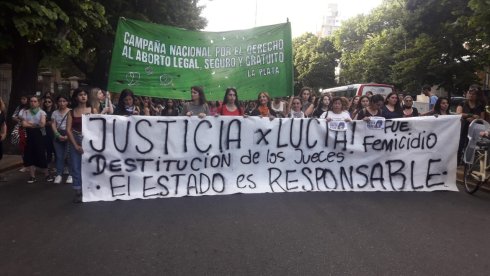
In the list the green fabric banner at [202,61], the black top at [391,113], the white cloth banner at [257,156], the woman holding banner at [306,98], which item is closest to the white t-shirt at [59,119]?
the green fabric banner at [202,61]

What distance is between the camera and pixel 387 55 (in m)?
40.9

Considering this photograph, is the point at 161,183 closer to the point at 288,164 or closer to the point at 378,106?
the point at 288,164

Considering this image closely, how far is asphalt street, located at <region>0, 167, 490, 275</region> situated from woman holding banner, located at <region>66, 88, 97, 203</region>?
1.01ft

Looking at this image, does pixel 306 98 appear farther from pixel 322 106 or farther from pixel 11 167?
pixel 11 167

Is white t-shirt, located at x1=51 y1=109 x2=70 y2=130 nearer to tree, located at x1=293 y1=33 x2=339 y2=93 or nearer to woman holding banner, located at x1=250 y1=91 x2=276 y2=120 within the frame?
woman holding banner, located at x1=250 y1=91 x2=276 y2=120

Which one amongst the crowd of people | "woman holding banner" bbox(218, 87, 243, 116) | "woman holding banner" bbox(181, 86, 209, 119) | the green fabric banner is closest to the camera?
the crowd of people

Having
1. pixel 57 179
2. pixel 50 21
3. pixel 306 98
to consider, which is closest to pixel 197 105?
pixel 57 179

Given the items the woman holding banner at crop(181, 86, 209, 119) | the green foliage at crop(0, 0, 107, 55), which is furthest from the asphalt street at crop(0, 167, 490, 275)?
the green foliage at crop(0, 0, 107, 55)

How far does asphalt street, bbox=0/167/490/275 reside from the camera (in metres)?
4.09

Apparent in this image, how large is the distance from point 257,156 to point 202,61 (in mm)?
2199

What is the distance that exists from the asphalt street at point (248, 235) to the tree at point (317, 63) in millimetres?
59222

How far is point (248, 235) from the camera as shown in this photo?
495 centimetres

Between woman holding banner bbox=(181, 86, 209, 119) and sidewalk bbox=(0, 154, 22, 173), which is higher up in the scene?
woman holding banner bbox=(181, 86, 209, 119)

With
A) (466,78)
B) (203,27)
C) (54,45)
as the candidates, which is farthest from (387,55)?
(54,45)
